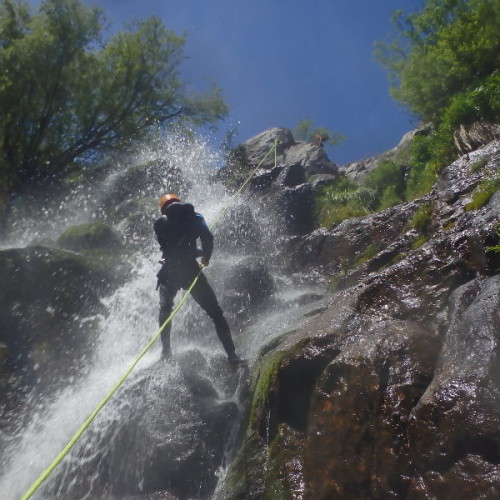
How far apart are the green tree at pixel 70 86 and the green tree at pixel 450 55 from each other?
8091 mm

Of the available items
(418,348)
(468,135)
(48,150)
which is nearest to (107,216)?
(48,150)

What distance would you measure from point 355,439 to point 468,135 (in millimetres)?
7202

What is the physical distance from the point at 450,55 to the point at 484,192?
21.9ft

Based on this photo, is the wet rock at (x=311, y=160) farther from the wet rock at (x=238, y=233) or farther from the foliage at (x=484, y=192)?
the foliage at (x=484, y=192)

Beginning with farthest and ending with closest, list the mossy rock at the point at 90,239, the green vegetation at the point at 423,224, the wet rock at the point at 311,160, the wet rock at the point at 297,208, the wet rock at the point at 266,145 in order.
Answer: the wet rock at the point at 266,145 < the wet rock at the point at 311,160 < the wet rock at the point at 297,208 < the mossy rock at the point at 90,239 < the green vegetation at the point at 423,224

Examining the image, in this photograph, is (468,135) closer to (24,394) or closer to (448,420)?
(448,420)

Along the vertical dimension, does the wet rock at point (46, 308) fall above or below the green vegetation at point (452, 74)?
below

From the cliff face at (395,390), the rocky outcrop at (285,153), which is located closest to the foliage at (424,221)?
the cliff face at (395,390)

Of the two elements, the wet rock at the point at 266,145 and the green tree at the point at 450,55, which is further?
the wet rock at the point at 266,145

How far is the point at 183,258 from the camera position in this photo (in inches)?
265

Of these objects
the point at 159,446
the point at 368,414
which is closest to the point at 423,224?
the point at 368,414

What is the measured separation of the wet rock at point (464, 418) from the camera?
10.1 ft

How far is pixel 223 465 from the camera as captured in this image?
17.6 feet

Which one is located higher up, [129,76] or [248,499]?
[129,76]
